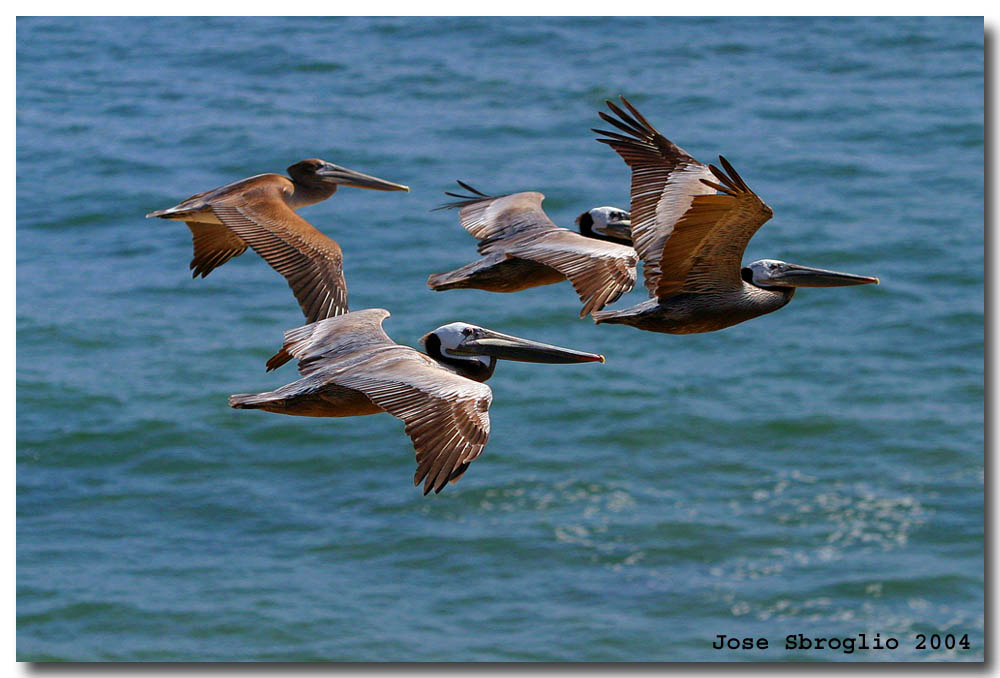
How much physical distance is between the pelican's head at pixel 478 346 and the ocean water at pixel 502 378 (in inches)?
749

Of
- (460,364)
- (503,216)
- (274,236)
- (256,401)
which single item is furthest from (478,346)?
(503,216)

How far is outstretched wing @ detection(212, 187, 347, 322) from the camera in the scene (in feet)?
33.0

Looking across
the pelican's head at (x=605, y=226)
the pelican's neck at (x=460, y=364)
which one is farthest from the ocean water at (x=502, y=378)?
the pelican's neck at (x=460, y=364)

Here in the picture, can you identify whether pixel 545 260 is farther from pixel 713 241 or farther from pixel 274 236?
pixel 274 236

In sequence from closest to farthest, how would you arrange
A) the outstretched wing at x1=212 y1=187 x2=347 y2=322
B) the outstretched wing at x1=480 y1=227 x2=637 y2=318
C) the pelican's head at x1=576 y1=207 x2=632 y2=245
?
1. the outstretched wing at x1=480 y1=227 x2=637 y2=318
2. the outstretched wing at x1=212 y1=187 x2=347 y2=322
3. the pelican's head at x1=576 y1=207 x2=632 y2=245

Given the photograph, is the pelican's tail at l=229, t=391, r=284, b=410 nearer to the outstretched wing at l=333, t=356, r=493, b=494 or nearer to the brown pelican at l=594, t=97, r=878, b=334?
the outstretched wing at l=333, t=356, r=493, b=494

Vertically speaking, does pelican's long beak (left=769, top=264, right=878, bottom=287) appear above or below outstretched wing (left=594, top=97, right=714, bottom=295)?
below

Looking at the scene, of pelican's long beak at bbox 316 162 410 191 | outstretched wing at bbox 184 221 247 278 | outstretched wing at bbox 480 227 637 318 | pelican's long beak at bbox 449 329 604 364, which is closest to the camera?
pelican's long beak at bbox 449 329 604 364

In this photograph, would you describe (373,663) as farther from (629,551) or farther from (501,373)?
(501,373)

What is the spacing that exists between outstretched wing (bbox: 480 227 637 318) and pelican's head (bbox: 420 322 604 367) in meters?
0.58

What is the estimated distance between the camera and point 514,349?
873cm

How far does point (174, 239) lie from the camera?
129 feet

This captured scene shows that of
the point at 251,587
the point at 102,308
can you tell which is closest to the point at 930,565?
the point at 251,587

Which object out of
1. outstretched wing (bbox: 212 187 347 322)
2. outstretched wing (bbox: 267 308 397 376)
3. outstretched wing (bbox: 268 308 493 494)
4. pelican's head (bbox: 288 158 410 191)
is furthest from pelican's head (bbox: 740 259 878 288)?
pelican's head (bbox: 288 158 410 191)
